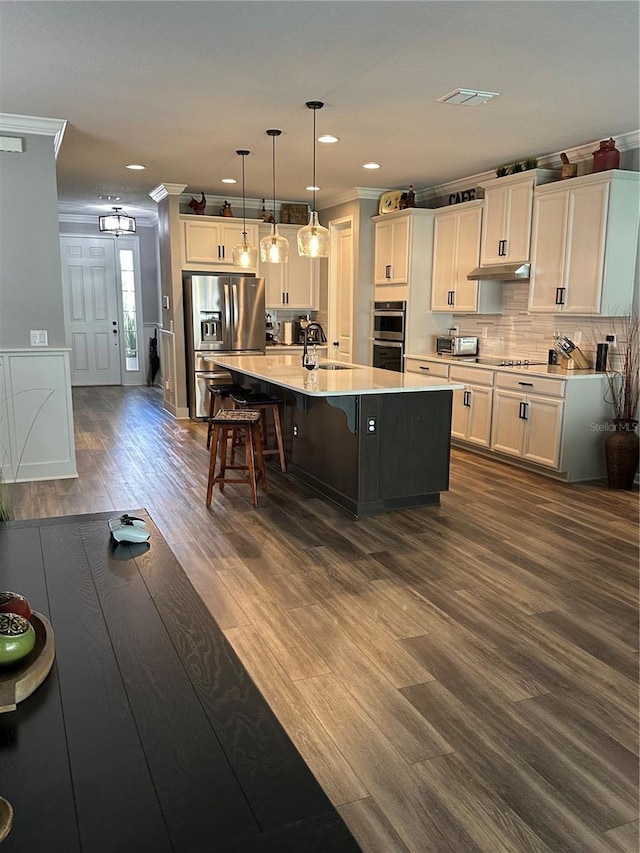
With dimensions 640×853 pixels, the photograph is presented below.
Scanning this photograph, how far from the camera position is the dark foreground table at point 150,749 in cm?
83

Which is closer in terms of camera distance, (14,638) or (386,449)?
(14,638)

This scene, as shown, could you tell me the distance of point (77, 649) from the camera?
1.28 m

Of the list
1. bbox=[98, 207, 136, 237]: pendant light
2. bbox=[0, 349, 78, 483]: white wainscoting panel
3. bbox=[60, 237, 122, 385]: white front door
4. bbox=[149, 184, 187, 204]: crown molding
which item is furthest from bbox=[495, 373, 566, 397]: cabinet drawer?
bbox=[60, 237, 122, 385]: white front door

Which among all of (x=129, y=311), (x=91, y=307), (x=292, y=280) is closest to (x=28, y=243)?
(x=292, y=280)

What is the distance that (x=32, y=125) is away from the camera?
4.65m

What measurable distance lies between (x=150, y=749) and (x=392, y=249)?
6.67 metres

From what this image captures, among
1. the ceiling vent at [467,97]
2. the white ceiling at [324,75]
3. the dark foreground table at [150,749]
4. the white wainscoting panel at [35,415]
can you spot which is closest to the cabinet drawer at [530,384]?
the white ceiling at [324,75]

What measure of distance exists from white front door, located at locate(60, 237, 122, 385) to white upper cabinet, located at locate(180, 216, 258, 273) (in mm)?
3425

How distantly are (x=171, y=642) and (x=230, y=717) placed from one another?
0.29m

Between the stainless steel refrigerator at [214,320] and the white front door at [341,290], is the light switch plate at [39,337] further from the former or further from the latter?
the white front door at [341,290]

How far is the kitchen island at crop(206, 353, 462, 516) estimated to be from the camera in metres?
4.13

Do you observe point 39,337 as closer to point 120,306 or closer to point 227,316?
point 227,316

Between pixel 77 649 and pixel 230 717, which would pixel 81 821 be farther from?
pixel 77 649

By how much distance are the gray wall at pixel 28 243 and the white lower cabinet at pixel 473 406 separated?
347cm
